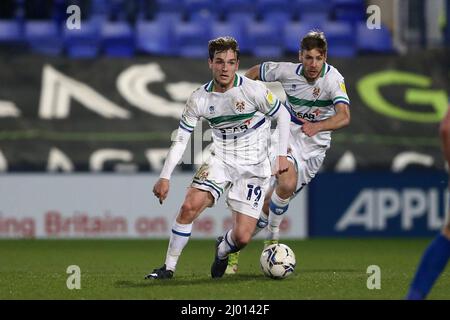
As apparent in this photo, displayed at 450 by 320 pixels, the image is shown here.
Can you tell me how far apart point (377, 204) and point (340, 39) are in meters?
3.80

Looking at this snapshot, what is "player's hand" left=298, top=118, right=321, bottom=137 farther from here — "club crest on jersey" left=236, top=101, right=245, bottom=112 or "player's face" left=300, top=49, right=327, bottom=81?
"club crest on jersey" left=236, top=101, right=245, bottom=112

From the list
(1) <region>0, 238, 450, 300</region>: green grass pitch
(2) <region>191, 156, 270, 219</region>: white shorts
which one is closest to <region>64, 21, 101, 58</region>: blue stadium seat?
(1) <region>0, 238, 450, 300</region>: green grass pitch

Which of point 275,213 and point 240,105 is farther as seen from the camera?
point 275,213

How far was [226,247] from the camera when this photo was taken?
30.0 ft

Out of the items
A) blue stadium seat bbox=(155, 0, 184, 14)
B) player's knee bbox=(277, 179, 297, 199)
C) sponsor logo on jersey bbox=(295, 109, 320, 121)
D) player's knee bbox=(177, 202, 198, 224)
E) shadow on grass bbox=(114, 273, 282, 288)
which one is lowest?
shadow on grass bbox=(114, 273, 282, 288)

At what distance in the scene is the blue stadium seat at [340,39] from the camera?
18812 millimetres

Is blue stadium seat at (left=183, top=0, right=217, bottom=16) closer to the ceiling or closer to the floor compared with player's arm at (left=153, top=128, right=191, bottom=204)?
closer to the ceiling

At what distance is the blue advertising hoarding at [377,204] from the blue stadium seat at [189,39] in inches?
152

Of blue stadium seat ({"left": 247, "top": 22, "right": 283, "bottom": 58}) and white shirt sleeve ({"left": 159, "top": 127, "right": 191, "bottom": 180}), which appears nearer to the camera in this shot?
white shirt sleeve ({"left": 159, "top": 127, "right": 191, "bottom": 180})

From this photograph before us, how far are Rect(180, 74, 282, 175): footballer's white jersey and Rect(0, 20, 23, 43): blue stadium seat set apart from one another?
399 inches

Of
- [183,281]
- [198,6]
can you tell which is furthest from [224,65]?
[198,6]

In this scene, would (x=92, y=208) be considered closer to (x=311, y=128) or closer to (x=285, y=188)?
(x=285, y=188)

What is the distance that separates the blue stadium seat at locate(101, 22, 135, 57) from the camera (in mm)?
18578
